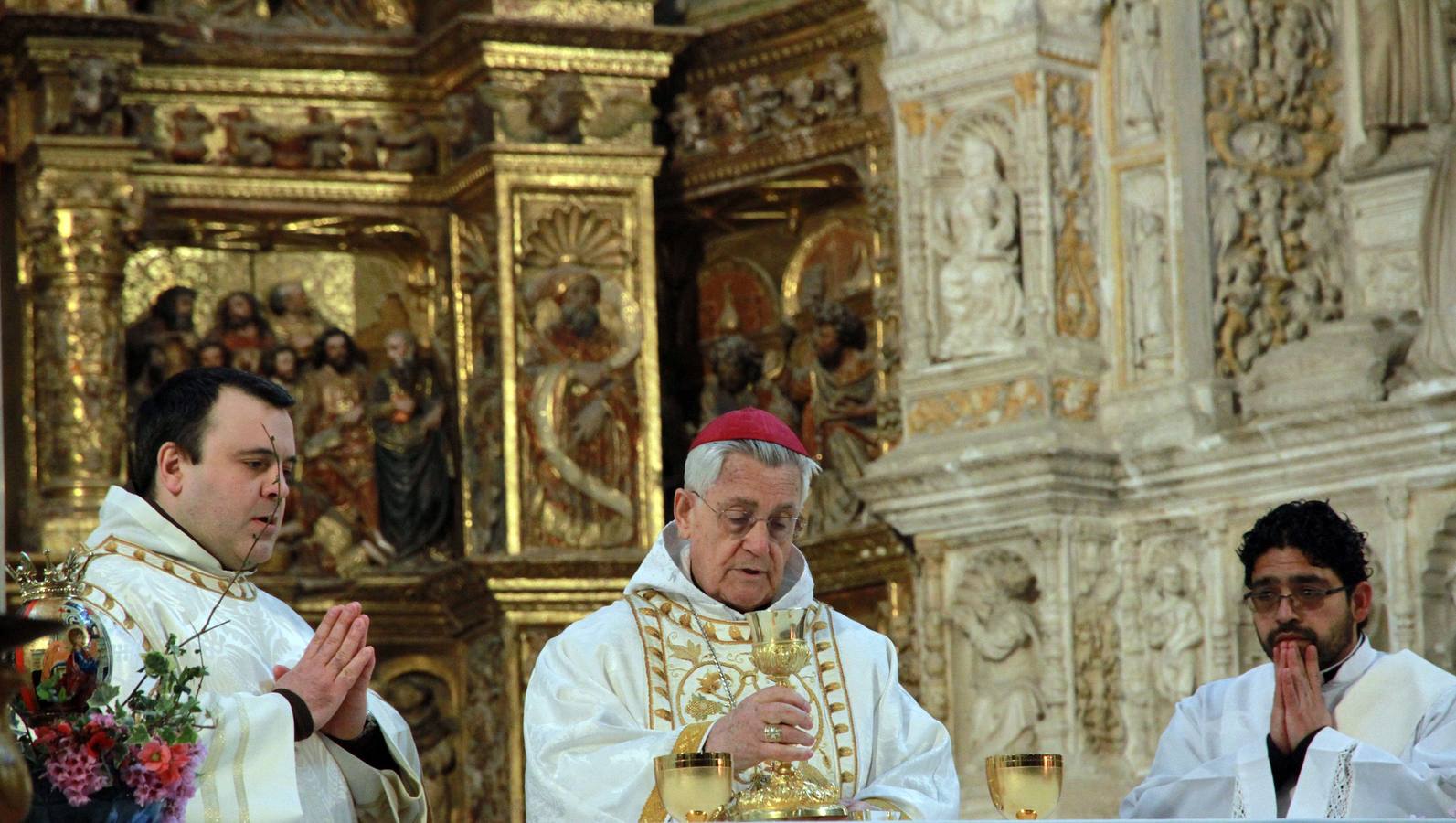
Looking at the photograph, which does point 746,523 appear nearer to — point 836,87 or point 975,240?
point 975,240

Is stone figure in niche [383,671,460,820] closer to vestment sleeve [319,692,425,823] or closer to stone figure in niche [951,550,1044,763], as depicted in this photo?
stone figure in niche [951,550,1044,763]

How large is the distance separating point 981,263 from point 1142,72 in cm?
91

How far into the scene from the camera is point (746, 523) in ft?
18.6

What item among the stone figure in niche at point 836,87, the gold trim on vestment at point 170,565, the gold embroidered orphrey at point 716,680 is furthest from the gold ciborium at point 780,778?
the stone figure in niche at point 836,87

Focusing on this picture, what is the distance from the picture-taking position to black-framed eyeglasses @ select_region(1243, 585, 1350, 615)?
624cm

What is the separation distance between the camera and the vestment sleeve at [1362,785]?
19.6 ft

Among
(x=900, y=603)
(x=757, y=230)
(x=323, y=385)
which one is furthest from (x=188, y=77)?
(x=900, y=603)

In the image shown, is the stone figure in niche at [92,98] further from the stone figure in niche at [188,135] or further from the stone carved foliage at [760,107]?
the stone carved foliage at [760,107]

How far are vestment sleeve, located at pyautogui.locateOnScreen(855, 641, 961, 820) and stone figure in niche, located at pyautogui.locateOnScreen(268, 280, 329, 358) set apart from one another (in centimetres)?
670

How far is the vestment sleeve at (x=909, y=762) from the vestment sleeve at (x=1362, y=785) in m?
0.79

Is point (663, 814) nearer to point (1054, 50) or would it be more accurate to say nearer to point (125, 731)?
point (125, 731)

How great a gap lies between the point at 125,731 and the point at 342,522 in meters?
7.62

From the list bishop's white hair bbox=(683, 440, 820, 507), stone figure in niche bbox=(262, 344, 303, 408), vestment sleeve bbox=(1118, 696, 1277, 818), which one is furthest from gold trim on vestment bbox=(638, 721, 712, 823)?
stone figure in niche bbox=(262, 344, 303, 408)

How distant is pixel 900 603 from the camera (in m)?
11.0
